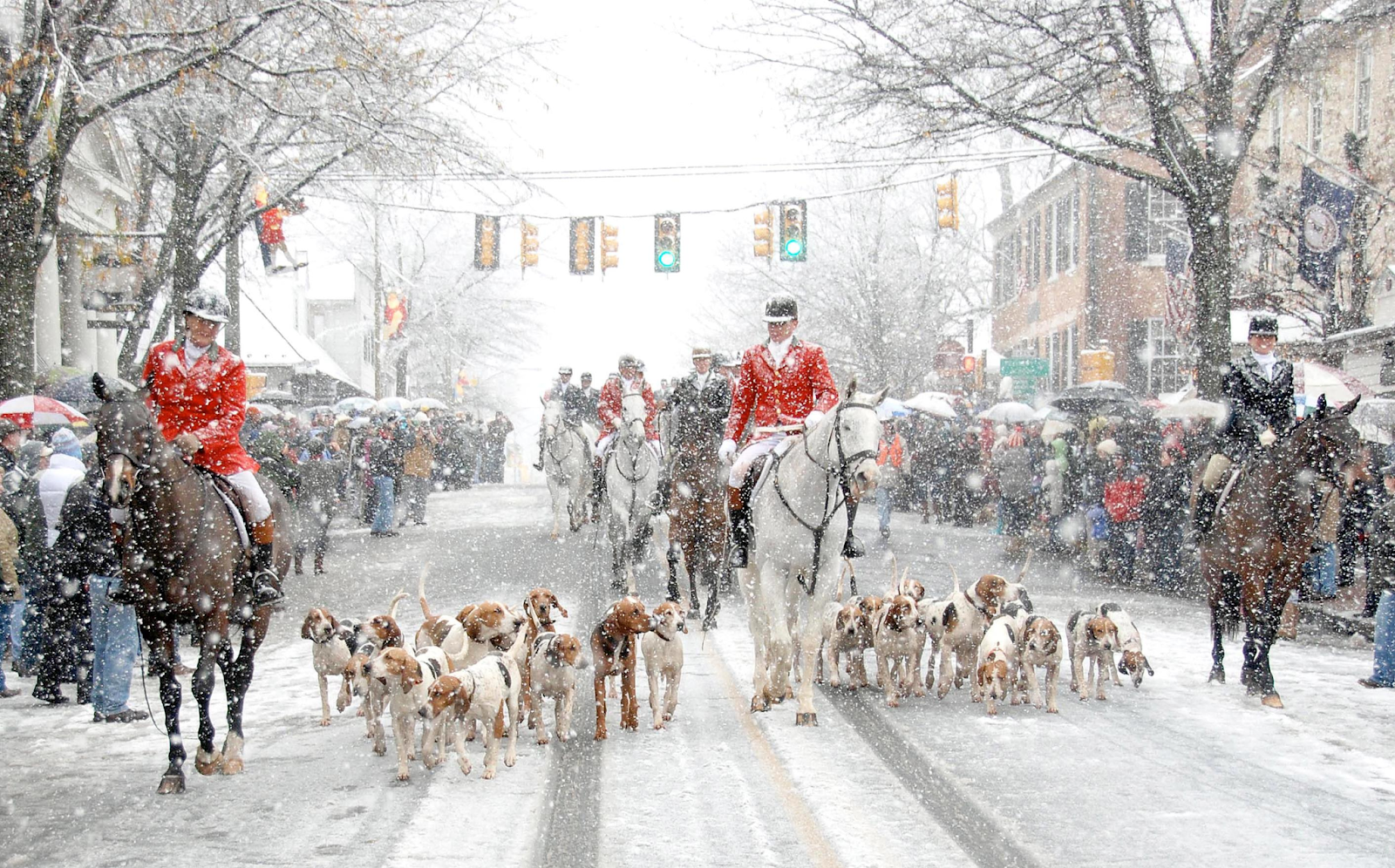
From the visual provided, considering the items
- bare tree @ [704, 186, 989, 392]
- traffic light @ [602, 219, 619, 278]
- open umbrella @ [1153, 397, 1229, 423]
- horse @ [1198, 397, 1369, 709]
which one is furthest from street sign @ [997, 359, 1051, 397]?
horse @ [1198, 397, 1369, 709]

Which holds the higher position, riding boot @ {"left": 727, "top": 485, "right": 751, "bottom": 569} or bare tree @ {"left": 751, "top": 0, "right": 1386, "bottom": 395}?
bare tree @ {"left": 751, "top": 0, "right": 1386, "bottom": 395}

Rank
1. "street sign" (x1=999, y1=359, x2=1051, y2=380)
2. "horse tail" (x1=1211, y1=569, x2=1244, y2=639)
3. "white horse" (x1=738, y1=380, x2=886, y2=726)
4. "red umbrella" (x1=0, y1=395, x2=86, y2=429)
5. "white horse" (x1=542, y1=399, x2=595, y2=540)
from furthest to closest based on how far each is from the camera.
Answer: "street sign" (x1=999, y1=359, x2=1051, y2=380)
"white horse" (x1=542, y1=399, x2=595, y2=540)
"red umbrella" (x1=0, y1=395, x2=86, y2=429)
"horse tail" (x1=1211, y1=569, x2=1244, y2=639)
"white horse" (x1=738, y1=380, x2=886, y2=726)

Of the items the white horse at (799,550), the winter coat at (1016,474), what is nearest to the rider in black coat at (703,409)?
the white horse at (799,550)

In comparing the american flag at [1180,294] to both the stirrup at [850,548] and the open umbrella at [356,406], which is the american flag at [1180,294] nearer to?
the open umbrella at [356,406]

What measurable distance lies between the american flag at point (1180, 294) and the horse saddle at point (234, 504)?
2463 centimetres

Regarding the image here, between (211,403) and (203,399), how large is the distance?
0.05 meters

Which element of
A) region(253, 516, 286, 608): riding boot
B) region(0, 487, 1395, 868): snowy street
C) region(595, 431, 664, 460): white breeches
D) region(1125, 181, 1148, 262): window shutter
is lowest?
region(0, 487, 1395, 868): snowy street

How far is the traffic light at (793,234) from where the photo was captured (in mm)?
27469

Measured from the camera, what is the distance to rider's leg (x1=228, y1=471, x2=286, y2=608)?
7.89m

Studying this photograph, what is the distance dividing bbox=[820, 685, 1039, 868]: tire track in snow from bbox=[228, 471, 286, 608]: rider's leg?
151 inches

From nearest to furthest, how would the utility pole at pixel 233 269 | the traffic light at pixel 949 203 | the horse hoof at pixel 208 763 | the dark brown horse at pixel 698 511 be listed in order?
the horse hoof at pixel 208 763
the dark brown horse at pixel 698 511
the utility pole at pixel 233 269
the traffic light at pixel 949 203

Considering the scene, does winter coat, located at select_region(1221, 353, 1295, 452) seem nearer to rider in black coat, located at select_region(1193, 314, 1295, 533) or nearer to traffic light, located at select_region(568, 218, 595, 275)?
rider in black coat, located at select_region(1193, 314, 1295, 533)

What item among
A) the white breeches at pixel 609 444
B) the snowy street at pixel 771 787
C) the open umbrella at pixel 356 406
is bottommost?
the snowy street at pixel 771 787

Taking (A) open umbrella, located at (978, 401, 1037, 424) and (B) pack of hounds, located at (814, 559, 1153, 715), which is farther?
(A) open umbrella, located at (978, 401, 1037, 424)
